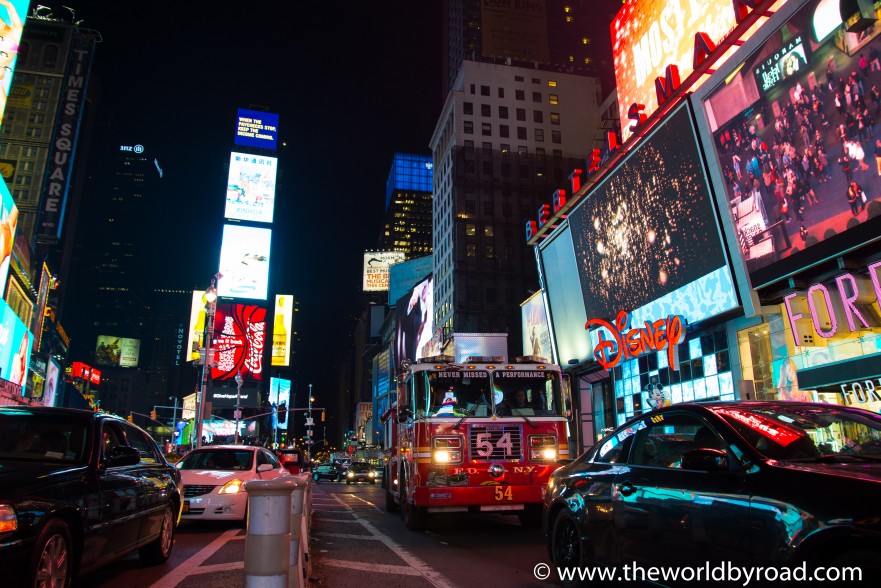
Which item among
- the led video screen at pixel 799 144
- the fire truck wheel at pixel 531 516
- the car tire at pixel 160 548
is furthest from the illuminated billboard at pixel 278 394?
the car tire at pixel 160 548

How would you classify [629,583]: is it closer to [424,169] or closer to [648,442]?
[648,442]

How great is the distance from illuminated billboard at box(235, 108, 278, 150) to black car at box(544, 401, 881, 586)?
332ft

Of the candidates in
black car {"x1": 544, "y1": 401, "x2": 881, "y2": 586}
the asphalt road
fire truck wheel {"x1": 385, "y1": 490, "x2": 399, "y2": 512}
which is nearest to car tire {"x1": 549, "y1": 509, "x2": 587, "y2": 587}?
black car {"x1": 544, "y1": 401, "x2": 881, "y2": 586}

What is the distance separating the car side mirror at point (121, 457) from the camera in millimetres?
6031

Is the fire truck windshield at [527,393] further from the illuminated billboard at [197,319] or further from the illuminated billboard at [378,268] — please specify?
the illuminated billboard at [378,268]

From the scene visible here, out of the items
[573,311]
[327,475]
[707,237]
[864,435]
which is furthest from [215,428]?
[864,435]

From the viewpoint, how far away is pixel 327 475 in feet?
146

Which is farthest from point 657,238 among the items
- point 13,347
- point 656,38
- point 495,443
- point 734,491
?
point 13,347

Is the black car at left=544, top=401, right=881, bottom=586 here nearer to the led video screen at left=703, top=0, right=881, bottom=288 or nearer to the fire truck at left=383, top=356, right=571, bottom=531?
the fire truck at left=383, top=356, right=571, bottom=531

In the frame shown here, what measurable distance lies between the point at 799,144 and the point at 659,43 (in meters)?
13.9

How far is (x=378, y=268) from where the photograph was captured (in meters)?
134

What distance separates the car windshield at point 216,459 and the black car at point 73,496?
4.59m

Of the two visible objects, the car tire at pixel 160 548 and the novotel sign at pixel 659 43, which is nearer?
the car tire at pixel 160 548

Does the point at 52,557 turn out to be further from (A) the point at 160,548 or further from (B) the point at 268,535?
(A) the point at 160,548
